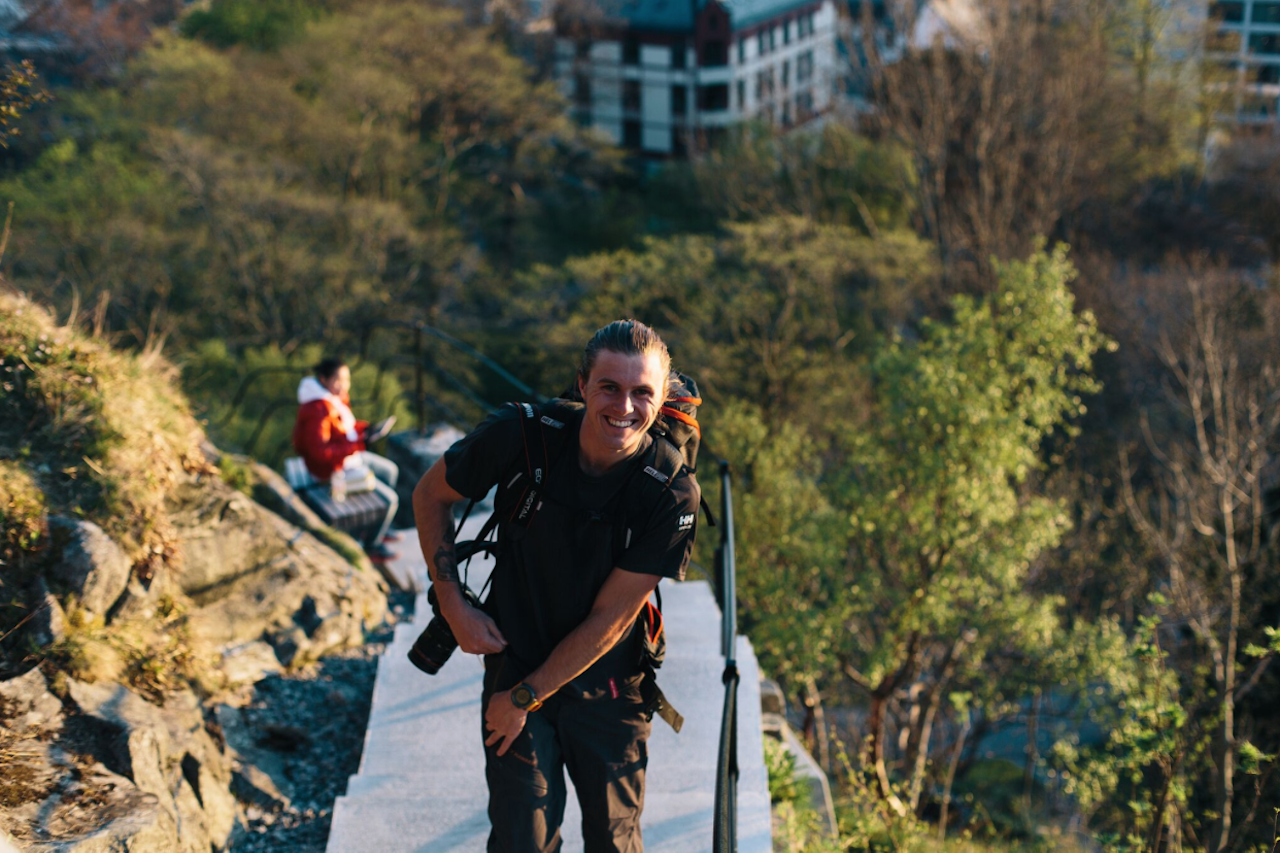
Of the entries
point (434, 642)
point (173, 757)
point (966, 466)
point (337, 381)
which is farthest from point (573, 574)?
point (966, 466)

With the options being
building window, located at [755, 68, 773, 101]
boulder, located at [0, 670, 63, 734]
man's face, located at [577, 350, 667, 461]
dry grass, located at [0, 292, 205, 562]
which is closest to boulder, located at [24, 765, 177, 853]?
boulder, located at [0, 670, 63, 734]

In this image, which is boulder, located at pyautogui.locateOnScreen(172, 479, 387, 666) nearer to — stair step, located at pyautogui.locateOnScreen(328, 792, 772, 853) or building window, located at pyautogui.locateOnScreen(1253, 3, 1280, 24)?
stair step, located at pyautogui.locateOnScreen(328, 792, 772, 853)

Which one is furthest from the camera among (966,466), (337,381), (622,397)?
(966,466)

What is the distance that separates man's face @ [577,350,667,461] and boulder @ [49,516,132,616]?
2.41 metres

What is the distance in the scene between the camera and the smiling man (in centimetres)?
272

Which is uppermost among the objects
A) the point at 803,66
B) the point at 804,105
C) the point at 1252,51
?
the point at 803,66

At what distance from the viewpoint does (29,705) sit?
136 inches

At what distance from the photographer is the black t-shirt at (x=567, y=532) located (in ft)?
8.96

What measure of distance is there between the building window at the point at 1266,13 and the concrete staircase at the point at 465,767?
44.2 metres

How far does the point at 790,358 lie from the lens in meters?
21.2

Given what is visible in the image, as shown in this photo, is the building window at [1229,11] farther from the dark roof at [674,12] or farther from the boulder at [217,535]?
the boulder at [217,535]

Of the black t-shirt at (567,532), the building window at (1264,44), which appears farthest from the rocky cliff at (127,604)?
the building window at (1264,44)

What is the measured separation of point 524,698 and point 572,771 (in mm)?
352

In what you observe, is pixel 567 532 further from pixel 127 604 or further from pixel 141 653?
pixel 127 604
